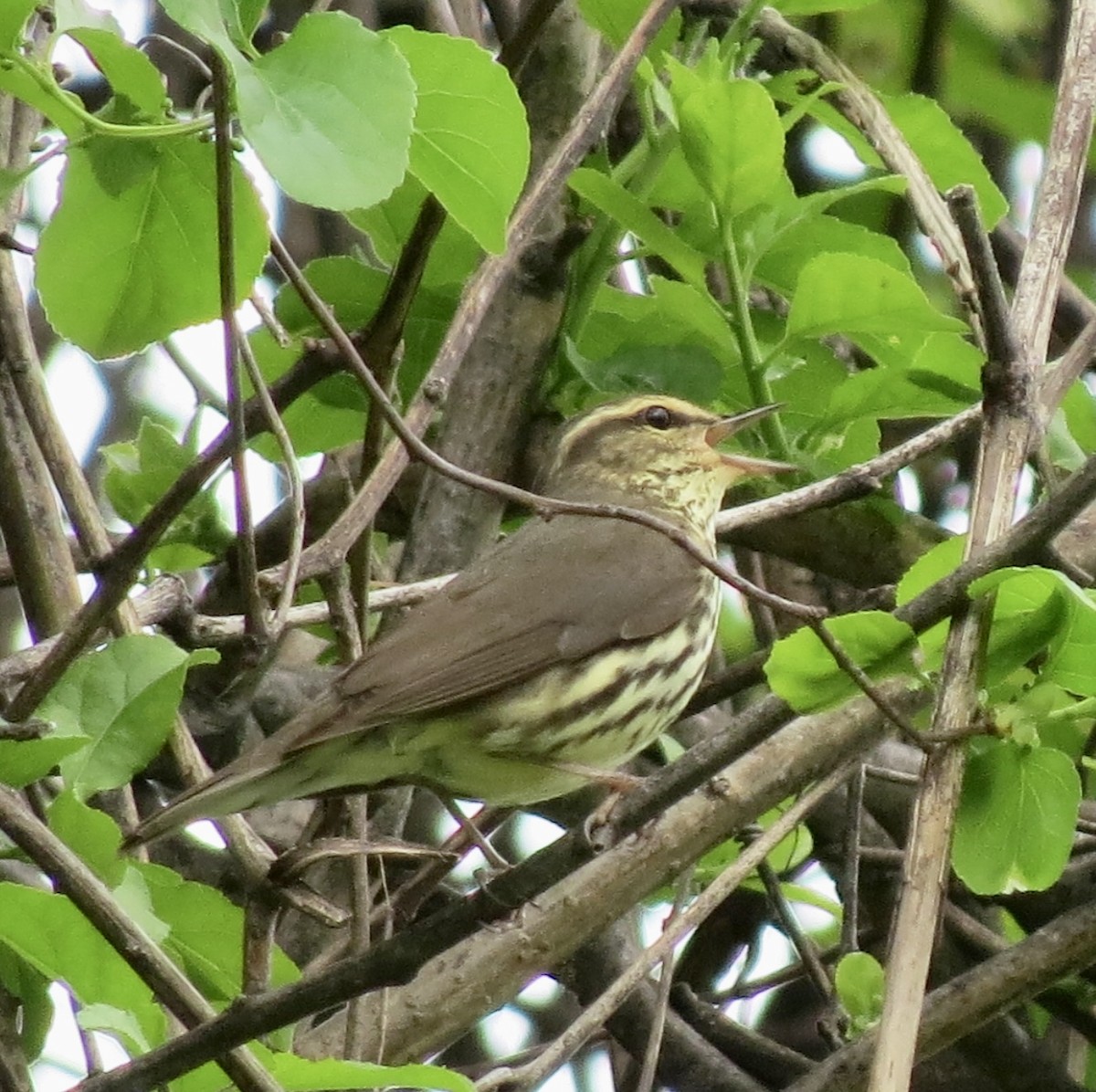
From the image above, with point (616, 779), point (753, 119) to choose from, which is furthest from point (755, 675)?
point (753, 119)

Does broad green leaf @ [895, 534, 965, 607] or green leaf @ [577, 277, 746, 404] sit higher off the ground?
green leaf @ [577, 277, 746, 404]

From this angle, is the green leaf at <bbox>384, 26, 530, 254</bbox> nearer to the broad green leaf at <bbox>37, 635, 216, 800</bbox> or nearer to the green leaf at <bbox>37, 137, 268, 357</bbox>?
the green leaf at <bbox>37, 137, 268, 357</bbox>

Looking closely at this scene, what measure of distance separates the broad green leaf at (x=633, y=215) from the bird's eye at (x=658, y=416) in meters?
0.88

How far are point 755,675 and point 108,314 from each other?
4.62ft

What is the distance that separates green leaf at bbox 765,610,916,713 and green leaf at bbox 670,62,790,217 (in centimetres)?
112

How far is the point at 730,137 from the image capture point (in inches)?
125

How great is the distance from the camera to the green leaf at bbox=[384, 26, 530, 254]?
7.93ft

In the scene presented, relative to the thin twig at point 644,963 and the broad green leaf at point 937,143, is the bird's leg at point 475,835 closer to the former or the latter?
the thin twig at point 644,963

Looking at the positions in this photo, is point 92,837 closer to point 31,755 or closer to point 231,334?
point 31,755

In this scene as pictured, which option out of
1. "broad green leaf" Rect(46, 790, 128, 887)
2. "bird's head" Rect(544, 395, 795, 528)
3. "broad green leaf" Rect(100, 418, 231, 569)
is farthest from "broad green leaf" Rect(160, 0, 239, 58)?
"bird's head" Rect(544, 395, 795, 528)

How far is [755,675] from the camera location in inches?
143

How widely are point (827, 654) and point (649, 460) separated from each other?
2136 mm

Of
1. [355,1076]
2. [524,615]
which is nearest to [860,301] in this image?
[524,615]

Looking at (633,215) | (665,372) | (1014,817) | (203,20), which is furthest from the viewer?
(665,372)
